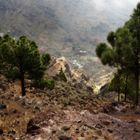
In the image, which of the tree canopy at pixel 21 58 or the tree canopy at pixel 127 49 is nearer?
the tree canopy at pixel 127 49

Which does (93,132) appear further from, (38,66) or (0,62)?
(0,62)

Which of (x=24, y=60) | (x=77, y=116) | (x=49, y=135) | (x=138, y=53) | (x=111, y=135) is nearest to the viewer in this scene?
(x=49, y=135)

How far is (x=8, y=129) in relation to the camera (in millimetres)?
25469

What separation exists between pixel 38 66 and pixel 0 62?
26.0 ft

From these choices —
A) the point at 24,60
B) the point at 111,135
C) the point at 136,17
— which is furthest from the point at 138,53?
the point at 111,135

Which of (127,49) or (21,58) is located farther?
(21,58)

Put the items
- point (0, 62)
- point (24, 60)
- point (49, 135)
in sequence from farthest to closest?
1. point (0, 62)
2. point (24, 60)
3. point (49, 135)

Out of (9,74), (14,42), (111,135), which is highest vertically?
(14,42)

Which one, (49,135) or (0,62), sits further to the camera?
(0,62)

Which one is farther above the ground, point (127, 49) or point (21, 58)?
point (127, 49)

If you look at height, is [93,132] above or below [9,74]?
below

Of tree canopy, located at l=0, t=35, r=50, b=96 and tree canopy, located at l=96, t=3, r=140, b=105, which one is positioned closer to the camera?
tree canopy, located at l=96, t=3, r=140, b=105

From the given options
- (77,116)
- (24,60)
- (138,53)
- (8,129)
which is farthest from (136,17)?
(8,129)

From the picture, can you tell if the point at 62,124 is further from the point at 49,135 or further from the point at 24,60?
the point at 24,60
